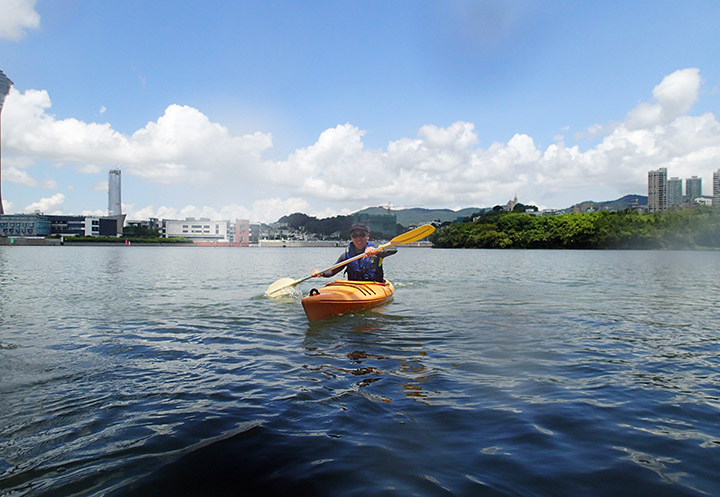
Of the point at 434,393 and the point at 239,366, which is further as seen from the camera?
the point at 239,366

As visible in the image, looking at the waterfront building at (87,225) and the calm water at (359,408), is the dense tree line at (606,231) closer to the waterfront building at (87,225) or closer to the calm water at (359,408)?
the calm water at (359,408)

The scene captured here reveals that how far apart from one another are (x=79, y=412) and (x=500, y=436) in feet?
14.0

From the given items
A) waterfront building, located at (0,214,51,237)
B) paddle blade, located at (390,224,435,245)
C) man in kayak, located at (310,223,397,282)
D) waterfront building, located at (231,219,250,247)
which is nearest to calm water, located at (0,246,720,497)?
man in kayak, located at (310,223,397,282)

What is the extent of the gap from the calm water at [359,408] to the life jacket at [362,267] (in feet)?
7.39

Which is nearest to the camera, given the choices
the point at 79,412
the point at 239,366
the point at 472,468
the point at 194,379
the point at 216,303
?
the point at 472,468

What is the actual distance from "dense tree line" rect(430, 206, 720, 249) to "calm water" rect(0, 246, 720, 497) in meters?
98.8

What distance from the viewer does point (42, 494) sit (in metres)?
3.18

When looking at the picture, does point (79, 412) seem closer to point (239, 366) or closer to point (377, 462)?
point (239, 366)

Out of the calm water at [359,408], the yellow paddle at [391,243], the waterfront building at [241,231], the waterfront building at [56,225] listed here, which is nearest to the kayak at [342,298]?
the calm water at [359,408]

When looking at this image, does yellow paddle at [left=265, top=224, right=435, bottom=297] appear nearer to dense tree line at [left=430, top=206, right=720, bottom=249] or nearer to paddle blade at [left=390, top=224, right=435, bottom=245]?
paddle blade at [left=390, top=224, right=435, bottom=245]

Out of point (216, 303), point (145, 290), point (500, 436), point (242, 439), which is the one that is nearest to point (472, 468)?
point (500, 436)

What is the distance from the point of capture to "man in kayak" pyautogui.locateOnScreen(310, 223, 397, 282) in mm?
11836

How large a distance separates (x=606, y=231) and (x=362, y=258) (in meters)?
98.8

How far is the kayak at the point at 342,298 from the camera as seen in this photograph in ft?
33.6
